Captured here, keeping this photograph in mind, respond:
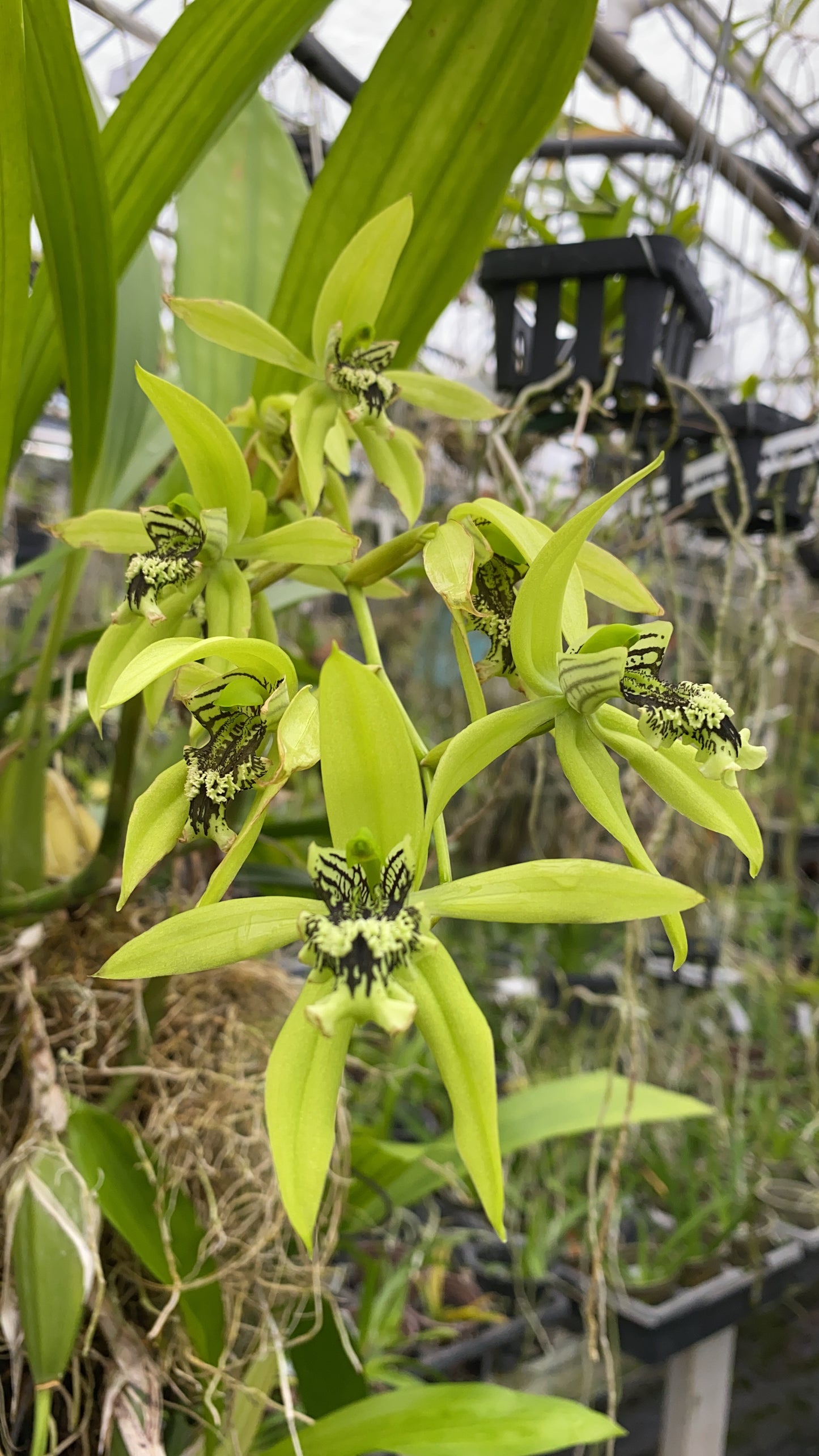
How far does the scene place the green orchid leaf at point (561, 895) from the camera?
0.27m

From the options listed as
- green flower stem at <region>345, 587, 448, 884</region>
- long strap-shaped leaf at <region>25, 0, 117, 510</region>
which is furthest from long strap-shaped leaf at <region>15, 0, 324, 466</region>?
green flower stem at <region>345, 587, 448, 884</region>

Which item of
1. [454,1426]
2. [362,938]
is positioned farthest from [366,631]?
[454,1426]

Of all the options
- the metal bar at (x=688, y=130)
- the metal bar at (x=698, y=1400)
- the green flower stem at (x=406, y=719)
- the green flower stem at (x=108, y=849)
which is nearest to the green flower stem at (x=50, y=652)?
the green flower stem at (x=108, y=849)

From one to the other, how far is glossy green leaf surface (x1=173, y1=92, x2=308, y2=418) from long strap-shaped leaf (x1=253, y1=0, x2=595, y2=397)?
0.12 metres

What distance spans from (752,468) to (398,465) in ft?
1.27

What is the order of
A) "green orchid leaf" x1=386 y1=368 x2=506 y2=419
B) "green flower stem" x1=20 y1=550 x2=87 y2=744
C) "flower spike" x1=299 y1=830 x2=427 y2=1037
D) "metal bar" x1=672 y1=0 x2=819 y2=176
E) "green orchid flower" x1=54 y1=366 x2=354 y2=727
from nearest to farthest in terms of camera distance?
"flower spike" x1=299 y1=830 x2=427 y2=1037
"green orchid flower" x1=54 y1=366 x2=354 y2=727
"green orchid leaf" x1=386 y1=368 x2=506 y2=419
"green flower stem" x1=20 y1=550 x2=87 y2=744
"metal bar" x1=672 y1=0 x2=819 y2=176

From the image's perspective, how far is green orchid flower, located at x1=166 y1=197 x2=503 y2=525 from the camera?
418mm

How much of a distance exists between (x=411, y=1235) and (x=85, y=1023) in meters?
0.85

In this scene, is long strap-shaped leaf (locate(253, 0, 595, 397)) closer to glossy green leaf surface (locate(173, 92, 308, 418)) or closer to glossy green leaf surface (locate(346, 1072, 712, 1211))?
glossy green leaf surface (locate(173, 92, 308, 418))

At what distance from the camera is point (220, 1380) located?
54 centimetres

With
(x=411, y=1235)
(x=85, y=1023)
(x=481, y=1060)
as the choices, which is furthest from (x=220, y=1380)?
(x=411, y=1235)

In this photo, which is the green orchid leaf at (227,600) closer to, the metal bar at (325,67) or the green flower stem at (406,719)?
the green flower stem at (406,719)

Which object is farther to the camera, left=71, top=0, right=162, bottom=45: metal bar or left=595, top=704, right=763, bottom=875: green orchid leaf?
left=71, top=0, right=162, bottom=45: metal bar

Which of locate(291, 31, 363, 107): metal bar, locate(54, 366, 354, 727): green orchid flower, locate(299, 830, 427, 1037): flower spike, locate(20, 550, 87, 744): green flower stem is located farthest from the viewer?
locate(291, 31, 363, 107): metal bar
